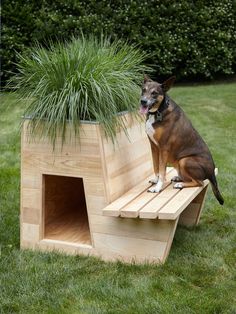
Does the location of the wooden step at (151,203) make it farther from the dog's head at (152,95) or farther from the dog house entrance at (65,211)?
the dog's head at (152,95)

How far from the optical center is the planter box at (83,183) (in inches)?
128

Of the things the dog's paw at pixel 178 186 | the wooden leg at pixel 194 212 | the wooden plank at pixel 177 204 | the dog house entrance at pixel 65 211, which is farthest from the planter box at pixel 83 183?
the wooden leg at pixel 194 212

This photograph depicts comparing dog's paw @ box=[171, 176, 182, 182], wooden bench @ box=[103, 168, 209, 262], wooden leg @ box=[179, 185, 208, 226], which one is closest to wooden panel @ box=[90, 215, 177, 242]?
wooden bench @ box=[103, 168, 209, 262]

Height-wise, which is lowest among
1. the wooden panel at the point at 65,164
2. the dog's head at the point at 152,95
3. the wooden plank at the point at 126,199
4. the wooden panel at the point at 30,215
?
the wooden panel at the point at 30,215

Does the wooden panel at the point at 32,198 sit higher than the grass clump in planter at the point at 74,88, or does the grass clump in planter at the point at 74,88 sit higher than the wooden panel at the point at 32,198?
the grass clump in planter at the point at 74,88

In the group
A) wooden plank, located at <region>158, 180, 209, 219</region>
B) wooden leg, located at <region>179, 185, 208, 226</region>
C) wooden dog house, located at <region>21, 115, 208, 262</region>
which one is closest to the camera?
wooden plank, located at <region>158, 180, 209, 219</region>

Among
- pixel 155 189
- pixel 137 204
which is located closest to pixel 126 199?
pixel 137 204

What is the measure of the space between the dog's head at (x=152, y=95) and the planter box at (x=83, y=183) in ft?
1.00

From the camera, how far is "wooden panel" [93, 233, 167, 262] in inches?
Answer: 127

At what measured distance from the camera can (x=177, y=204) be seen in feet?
10.3

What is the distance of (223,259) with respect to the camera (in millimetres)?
3350

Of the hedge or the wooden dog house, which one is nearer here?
the wooden dog house

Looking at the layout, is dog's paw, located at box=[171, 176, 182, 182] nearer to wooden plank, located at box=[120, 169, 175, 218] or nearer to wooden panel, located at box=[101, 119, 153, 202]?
wooden plank, located at box=[120, 169, 175, 218]

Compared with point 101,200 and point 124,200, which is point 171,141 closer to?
point 124,200
